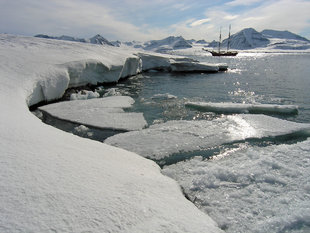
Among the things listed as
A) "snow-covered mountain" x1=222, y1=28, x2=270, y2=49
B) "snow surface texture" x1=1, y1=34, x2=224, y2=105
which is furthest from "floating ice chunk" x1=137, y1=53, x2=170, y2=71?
"snow-covered mountain" x1=222, y1=28, x2=270, y2=49

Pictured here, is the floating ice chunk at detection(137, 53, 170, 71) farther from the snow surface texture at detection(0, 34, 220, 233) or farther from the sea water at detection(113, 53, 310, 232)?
the snow surface texture at detection(0, 34, 220, 233)

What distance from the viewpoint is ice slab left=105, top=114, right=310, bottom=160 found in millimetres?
5027

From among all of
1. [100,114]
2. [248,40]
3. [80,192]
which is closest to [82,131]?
[100,114]

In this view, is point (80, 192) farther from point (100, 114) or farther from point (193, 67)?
point (193, 67)

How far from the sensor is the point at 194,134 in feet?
18.7

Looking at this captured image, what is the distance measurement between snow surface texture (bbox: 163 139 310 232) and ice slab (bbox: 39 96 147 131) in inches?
106

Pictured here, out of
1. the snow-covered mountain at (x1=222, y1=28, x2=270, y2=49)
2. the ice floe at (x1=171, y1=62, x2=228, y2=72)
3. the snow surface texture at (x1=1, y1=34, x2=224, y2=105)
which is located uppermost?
the snow-covered mountain at (x1=222, y1=28, x2=270, y2=49)

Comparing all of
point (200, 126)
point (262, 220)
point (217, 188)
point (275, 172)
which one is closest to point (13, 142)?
point (217, 188)

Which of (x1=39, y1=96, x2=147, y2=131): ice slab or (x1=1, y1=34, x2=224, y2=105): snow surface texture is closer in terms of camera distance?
(x1=39, y1=96, x2=147, y2=131): ice slab

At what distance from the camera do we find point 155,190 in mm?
2783

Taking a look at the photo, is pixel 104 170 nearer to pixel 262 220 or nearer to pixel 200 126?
pixel 262 220

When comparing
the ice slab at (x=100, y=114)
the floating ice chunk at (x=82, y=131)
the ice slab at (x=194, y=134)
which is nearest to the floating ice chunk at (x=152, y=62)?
the ice slab at (x=100, y=114)

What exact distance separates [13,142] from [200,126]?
4.43 meters

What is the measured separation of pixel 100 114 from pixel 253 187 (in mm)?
5073
